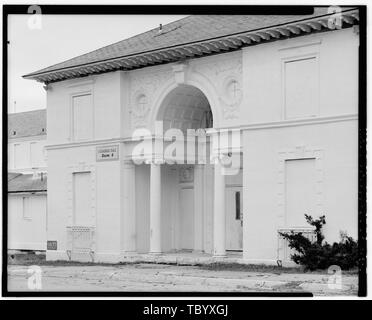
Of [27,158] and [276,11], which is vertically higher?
[276,11]

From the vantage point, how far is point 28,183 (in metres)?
25.4

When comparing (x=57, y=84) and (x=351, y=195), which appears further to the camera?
(x=57, y=84)

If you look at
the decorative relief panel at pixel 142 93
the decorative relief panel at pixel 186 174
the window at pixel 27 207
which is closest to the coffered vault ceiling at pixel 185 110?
the decorative relief panel at pixel 142 93

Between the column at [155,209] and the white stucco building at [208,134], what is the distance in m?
0.03

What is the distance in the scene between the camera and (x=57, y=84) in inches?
1032

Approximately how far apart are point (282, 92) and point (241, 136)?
2.00 meters

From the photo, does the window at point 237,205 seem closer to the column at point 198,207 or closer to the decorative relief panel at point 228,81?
the column at point 198,207

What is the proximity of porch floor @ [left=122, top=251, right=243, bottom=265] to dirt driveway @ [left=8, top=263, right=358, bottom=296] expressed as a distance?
1.57 feet

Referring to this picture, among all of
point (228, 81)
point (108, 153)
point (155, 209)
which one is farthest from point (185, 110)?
point (155, 209)

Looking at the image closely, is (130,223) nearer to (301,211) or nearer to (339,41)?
(301,211)

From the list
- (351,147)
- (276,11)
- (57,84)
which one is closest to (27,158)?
(57,84)

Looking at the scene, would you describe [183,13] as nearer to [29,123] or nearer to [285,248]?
[285,248]

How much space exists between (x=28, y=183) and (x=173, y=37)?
20.2ft

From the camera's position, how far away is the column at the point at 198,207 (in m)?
26.6
